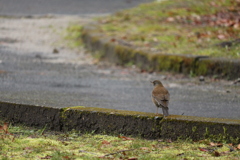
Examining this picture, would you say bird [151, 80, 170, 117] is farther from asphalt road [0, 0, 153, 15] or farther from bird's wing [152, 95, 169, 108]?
asphalt road [0, 0, 153, 15]

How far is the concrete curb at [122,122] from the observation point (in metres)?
4.22

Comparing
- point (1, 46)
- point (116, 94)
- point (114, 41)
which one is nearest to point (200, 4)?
point (114, 41)

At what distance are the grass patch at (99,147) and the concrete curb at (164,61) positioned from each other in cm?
306

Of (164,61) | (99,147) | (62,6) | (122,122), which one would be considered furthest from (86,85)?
(62,6)

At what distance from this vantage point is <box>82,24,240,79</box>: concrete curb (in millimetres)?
7133

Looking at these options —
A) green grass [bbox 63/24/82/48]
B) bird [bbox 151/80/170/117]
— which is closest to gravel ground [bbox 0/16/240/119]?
green grass [bbox 63/24/82/48]

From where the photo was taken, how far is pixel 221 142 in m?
4.18

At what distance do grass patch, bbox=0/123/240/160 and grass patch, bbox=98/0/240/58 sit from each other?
365 centimetres

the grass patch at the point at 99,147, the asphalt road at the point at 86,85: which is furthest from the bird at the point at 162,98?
the asphalt road at the point at 86,85

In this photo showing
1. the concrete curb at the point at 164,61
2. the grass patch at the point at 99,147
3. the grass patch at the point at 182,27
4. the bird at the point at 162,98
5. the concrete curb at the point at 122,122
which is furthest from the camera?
the grass patch at the point at 182,27

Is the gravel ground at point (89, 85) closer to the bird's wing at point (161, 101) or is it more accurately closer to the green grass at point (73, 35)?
the green grass at point (73, 35)

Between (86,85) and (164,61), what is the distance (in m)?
1.48

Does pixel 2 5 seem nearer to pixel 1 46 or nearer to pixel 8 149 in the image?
pixel 1 46

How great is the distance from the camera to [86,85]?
6766 mm
